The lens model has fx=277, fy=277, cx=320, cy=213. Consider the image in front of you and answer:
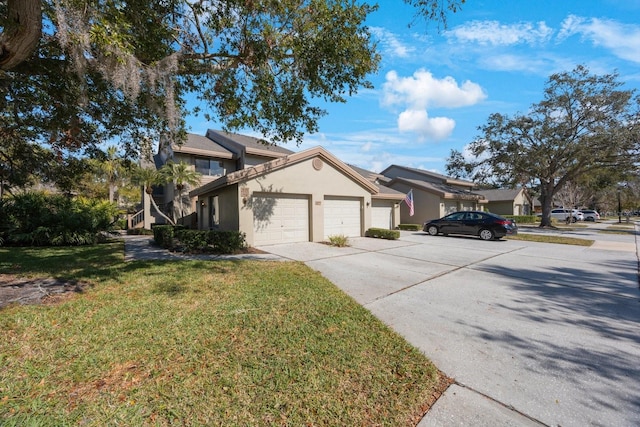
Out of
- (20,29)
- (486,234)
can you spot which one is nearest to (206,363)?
(20,29)

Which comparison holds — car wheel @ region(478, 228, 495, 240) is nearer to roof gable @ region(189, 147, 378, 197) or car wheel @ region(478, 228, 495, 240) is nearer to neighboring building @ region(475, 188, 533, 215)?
roof gable @ region(189, 147, 378, 197)

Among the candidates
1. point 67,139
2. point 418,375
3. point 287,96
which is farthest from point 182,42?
point 418,375

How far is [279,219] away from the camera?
12.7m

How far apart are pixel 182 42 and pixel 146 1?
1162mm

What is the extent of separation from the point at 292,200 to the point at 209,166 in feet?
29.5

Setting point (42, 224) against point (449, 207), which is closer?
point (42, 224)

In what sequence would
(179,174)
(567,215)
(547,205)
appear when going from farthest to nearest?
(567,215) → (547,205) → (179,174)

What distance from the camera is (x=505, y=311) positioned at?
4.72 metres

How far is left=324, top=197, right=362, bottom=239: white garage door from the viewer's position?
14.4m

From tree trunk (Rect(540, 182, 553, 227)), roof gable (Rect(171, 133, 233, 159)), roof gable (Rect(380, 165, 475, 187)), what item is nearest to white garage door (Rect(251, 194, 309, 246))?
Result: roof gable (Rect(171, 133, 233, 159))

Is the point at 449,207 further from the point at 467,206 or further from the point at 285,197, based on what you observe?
the point at 285,197

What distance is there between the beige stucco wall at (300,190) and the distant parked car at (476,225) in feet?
15.3

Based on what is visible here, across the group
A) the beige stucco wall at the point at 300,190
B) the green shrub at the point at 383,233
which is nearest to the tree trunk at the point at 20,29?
the beige stucco wall at the point at 300,190

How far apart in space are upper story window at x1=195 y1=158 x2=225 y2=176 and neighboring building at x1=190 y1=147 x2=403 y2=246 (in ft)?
A: 11.4
